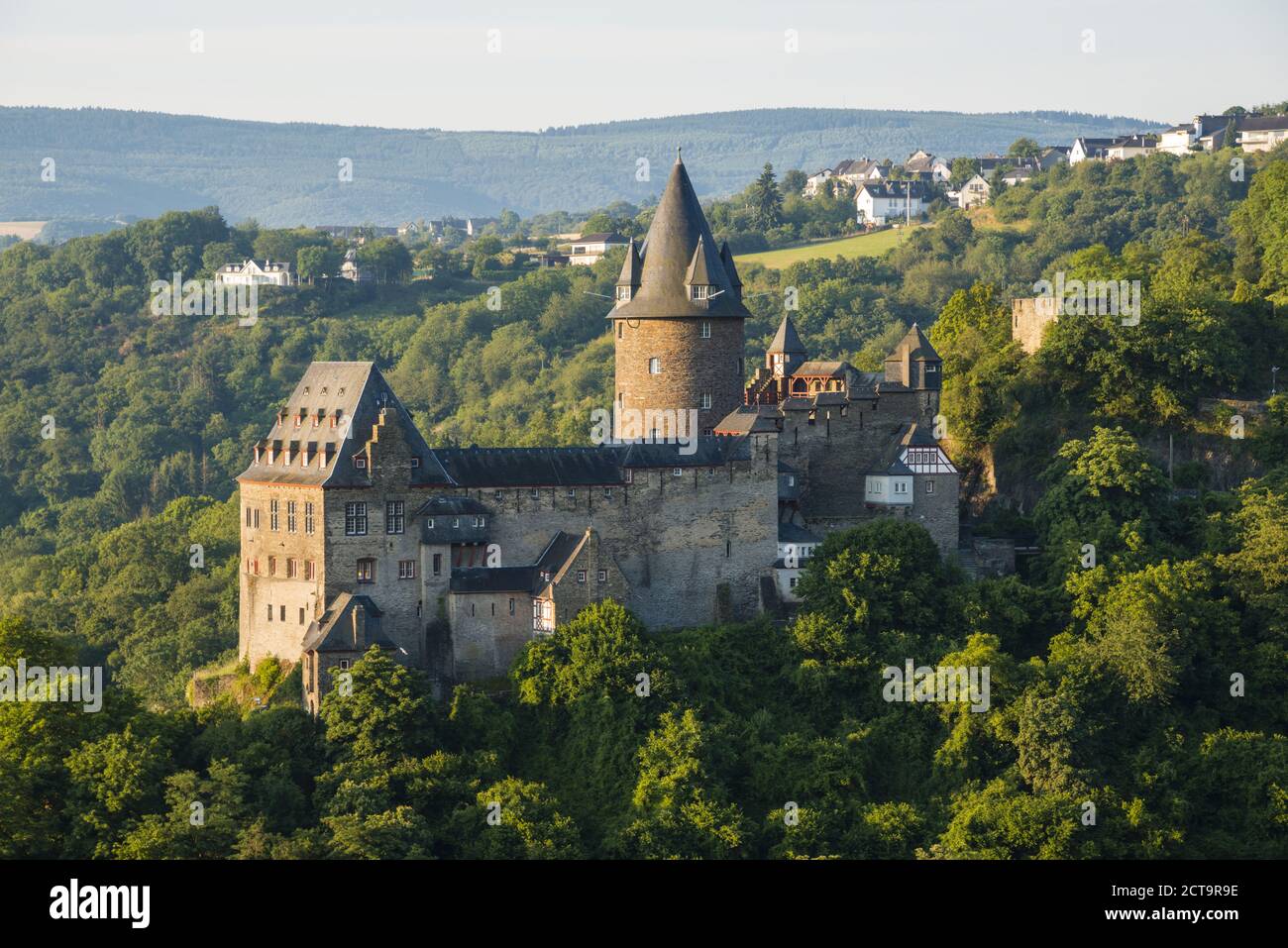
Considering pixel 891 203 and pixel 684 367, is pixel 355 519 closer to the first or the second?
pixel 684 367

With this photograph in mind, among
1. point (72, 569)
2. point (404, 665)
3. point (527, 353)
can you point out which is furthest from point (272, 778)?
point (527, 353)

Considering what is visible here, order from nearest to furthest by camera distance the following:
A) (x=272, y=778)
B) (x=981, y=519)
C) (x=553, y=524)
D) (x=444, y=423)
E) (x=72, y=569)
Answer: (x=272, y=778) → (x=553, y=524) → (x=981, y=519) → (x=72, y=569) → (x=444, y=423)

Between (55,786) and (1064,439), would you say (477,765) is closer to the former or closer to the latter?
(55,786)

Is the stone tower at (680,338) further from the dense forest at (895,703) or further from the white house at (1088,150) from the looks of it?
the white house at (1088,150)

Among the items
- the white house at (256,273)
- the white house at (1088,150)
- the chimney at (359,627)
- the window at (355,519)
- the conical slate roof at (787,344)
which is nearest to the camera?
the chimney at (359,627)

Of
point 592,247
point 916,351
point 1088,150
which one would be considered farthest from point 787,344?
point 1088,150

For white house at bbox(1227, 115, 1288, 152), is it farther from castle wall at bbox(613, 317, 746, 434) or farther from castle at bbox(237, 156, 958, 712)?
castle wall at bbox(613, 317, 746, 434)

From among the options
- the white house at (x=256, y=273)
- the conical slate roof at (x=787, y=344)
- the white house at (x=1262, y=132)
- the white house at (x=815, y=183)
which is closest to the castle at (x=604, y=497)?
the conical slate roof at (x=787, y=344)
